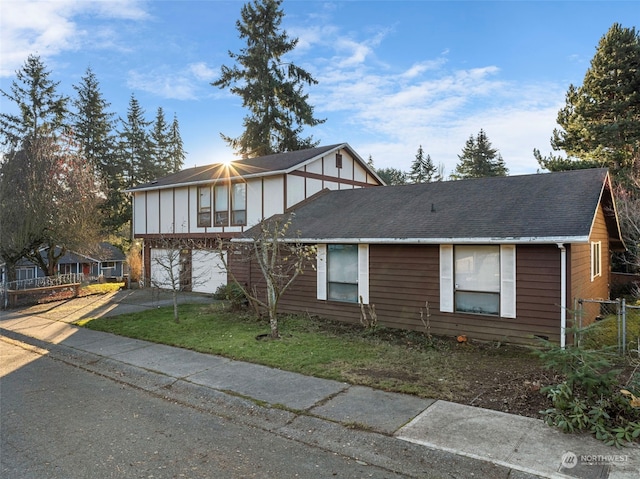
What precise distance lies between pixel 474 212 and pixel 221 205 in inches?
414

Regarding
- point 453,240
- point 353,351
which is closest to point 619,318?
point 453,240

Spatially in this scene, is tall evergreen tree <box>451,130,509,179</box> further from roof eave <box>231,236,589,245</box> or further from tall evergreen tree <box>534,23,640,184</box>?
roof eave <box>231,236,589,245</box>

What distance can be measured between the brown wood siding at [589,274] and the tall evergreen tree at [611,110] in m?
5.81

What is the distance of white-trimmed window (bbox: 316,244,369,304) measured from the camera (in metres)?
9.99

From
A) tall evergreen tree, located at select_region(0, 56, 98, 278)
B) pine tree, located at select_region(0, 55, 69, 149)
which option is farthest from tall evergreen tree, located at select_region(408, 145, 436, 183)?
tall evergreen tree, located at select_region(0, 56, 98, 278)

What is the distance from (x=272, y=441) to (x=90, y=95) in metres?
35.6

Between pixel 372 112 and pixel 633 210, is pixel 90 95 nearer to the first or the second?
pixel 372 112

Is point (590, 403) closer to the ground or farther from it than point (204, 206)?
closer to the ground

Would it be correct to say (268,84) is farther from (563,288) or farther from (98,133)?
(563,288)

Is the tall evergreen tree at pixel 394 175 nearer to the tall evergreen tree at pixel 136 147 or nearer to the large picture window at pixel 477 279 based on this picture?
the tall evergreen tree at pixel 136 147

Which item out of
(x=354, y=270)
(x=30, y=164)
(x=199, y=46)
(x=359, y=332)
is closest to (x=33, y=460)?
(x=359, y=332)

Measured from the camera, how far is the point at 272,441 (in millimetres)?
4289

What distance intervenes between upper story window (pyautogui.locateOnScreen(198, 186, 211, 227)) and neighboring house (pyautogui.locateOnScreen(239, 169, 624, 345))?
601 cm

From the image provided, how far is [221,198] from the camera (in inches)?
642
